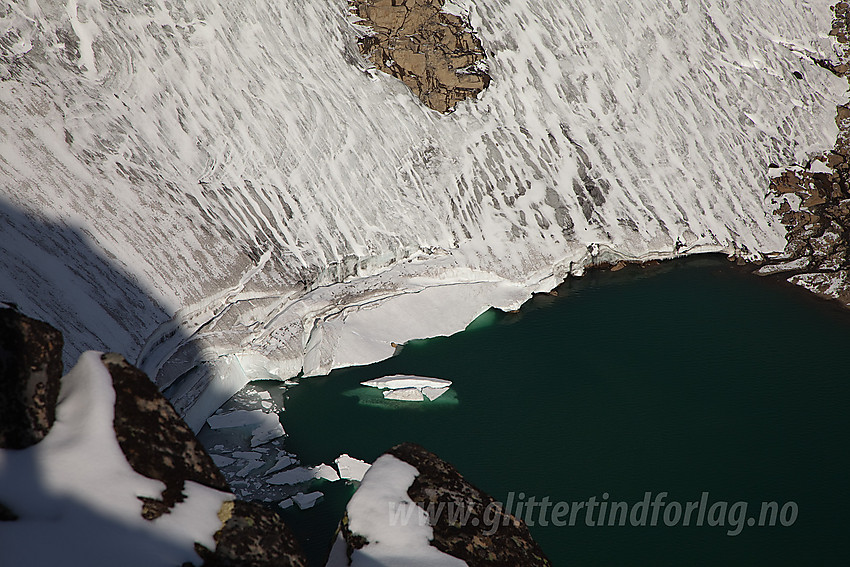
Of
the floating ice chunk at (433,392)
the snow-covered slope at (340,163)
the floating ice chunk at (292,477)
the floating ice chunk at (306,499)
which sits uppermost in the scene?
the snow-covered slope at (340,163)

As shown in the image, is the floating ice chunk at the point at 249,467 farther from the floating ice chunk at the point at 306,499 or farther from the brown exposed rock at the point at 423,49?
the brown exposed rock at the point at 423,49

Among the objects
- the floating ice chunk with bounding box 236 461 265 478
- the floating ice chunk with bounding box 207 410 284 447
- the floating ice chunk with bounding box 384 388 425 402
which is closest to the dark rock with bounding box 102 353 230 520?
the floating ice chunk with bounding box 236 461 265 478

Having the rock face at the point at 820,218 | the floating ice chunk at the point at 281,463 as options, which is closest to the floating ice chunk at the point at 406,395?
the floating ice chunk at the point at 281,463

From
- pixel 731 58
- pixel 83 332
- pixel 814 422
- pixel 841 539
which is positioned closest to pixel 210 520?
pixel 83 332

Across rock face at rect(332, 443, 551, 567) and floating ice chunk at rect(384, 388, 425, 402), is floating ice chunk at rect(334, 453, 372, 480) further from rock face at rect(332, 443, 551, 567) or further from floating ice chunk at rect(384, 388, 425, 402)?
rock face at rect(332, 443, 551, 567)

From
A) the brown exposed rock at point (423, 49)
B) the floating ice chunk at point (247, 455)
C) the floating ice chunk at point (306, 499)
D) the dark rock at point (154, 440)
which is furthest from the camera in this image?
the brown exposed rock at point (423, 49)

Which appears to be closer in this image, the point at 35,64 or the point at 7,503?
the point at 7,503

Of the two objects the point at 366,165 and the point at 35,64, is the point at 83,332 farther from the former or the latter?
the point at 366,165
